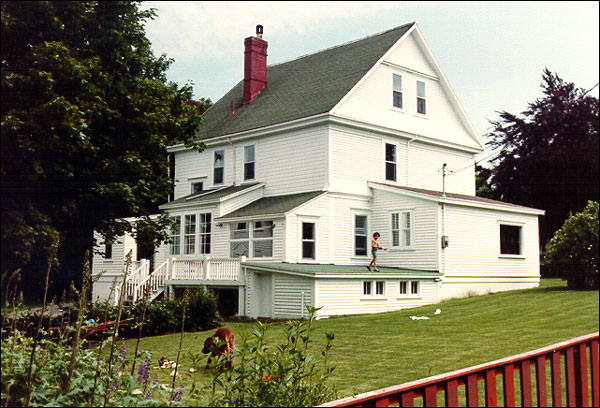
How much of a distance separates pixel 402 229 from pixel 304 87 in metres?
6.16

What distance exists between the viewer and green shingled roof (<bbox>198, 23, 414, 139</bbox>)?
21.3 m

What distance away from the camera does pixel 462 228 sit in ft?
66.6

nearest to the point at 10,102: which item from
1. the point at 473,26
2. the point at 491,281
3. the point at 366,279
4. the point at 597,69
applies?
the point at 473,26

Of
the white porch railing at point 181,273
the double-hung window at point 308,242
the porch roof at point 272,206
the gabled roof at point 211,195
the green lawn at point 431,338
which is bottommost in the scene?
the green lawn at point 431,338

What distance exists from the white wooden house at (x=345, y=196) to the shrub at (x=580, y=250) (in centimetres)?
349

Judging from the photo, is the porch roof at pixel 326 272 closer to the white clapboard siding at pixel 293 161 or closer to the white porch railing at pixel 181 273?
the white porch railing at pixel 181 273

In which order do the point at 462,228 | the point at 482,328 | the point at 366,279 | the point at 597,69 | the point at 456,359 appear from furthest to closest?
the point at 462,228 → the point at 366,279 → the point at 482,328 → the point at 597,69 → the point at 456,359

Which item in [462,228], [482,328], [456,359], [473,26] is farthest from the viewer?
[462,228]

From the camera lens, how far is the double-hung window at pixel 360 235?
2139cm

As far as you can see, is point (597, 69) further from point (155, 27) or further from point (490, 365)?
point (490, 365)

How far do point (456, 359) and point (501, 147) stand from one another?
395 inches

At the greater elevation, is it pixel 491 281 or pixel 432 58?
pixel 432 58

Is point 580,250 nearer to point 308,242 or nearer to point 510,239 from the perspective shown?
point 510,239

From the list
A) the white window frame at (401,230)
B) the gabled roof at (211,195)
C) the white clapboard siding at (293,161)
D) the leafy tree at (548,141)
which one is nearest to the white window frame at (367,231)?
the white window frame at (401,230)
